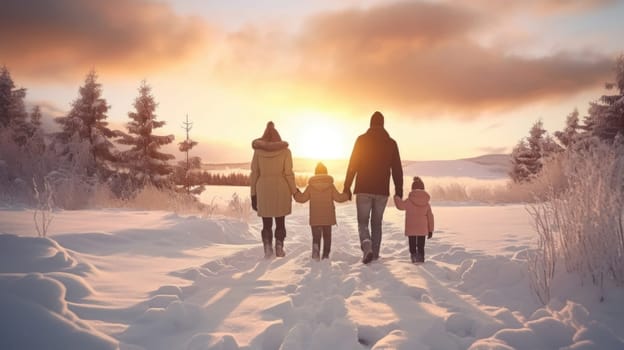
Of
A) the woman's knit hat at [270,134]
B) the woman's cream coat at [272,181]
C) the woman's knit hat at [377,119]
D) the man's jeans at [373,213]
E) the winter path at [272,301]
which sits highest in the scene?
the woman's knit hat at [377,119]

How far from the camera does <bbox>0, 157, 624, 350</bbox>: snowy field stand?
2621 millimetres

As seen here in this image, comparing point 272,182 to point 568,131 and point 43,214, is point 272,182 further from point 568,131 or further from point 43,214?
point 568,131

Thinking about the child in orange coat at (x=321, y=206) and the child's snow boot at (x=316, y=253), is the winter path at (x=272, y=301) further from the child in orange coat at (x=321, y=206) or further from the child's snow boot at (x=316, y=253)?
the child in orange coat at (x=321, y=206)

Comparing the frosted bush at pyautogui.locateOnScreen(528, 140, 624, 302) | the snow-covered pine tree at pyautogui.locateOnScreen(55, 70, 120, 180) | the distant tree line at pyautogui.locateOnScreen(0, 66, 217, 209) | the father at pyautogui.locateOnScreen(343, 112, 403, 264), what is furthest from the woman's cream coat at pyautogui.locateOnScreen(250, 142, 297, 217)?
the snow-covered pine tree at pyautogui.locateOnScreen(55, 70, 120, 180)

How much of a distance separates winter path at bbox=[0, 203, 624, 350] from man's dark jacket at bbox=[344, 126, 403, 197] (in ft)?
4.35

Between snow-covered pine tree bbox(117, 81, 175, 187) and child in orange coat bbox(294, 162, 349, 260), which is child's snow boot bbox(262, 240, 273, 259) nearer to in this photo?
child in orange coat bbox(294, 162, 349, 260)

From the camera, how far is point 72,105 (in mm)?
25703

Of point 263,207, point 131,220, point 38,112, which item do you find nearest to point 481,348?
point 263,207

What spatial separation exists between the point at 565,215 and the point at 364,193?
3.28m

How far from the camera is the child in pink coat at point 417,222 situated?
6125mm

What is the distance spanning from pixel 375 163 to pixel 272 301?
146 inches

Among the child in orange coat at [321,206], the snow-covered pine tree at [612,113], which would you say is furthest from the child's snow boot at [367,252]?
the snow-covered pine tree at [612,113]

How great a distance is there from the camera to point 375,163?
6809mm

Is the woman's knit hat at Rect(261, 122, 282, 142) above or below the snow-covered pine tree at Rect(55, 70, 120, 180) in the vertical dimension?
below
